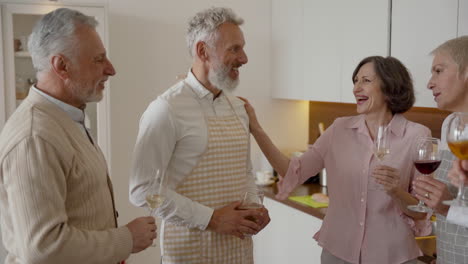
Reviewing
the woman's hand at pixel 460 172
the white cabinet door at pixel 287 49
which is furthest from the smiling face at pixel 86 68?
the white cabinet door at pixel 287 49

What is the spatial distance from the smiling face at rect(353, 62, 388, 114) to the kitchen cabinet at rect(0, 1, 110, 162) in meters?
1.75

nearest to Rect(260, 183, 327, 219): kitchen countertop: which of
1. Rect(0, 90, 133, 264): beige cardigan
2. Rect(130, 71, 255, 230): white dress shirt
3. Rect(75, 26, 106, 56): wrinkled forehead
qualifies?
Rect(130, 71, 255, 230): white dress shirt

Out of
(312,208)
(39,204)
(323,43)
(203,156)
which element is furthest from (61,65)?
(323,43)

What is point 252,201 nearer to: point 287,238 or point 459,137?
point 459,137

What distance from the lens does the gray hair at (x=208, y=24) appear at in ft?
7.30

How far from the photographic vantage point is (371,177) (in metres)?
2.28

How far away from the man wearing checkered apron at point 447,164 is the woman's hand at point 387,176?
0.38ft

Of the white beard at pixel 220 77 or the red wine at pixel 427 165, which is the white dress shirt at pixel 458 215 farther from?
the white beard at pixel 220 77

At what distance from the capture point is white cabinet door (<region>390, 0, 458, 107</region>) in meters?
2.76

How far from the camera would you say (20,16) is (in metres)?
3.31

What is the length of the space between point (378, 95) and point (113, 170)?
7.04ft

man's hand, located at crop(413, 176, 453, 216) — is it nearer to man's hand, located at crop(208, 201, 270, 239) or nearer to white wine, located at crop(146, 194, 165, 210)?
man's hand, located at crop(208, 201, 270, 239)

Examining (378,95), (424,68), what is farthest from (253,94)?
(378,95)

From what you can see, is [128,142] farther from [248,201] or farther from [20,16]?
[248,201]
